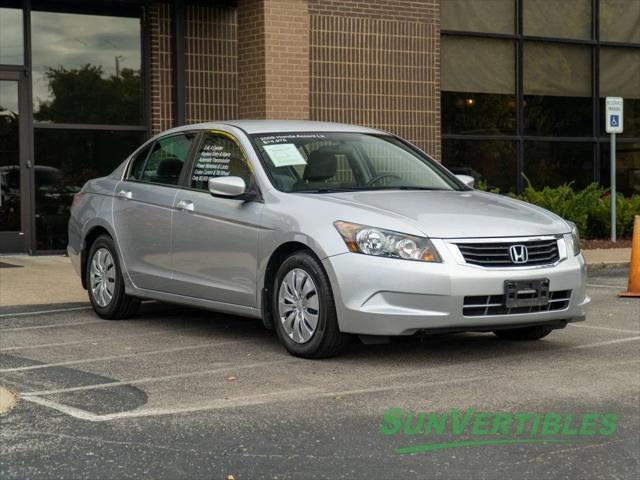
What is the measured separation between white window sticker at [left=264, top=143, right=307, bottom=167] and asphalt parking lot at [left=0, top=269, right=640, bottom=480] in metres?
1.30

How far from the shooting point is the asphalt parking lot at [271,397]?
521 centimetres

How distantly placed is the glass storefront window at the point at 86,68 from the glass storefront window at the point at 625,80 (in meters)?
8.28

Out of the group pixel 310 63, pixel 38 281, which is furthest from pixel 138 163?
pixel 310 63

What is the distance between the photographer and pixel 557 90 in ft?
66.3

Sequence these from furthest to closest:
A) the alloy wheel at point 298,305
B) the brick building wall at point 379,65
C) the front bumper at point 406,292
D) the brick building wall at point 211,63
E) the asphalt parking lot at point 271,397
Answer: the brick building wall at point 379,65, the brick building wall at point 211,63, the alloy wheel at point 298,305, the front bumper at point 406,292, the asphalt parking lot at point 271,397

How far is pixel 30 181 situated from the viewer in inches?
625

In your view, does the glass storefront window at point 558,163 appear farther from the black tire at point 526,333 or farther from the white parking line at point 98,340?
the black tire at point 526,333

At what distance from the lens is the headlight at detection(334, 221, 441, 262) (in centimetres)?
753

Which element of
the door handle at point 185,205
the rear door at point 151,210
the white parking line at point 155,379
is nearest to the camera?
the white parking line at point 155,379

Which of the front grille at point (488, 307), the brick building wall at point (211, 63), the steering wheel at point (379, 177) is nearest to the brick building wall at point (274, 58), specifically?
the brick building wall at point (211, 63)

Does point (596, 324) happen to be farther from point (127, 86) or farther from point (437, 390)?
point (127, 86)

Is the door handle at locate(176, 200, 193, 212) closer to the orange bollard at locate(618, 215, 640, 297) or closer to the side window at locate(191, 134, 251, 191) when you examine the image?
the side window at locate(191, 134, 251, 191)

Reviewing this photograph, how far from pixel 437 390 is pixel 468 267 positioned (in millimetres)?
990

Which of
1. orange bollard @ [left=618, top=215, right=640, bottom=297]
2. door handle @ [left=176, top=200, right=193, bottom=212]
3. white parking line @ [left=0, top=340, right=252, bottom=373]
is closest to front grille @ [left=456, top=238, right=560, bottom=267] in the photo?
white parking line @ [left=0, top=340, right=252, bottom=373]
